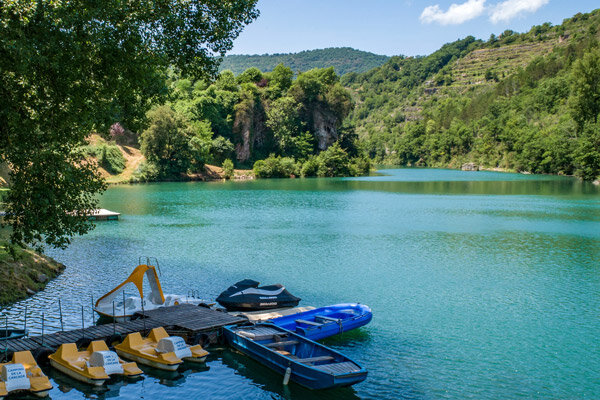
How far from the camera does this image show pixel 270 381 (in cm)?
1483

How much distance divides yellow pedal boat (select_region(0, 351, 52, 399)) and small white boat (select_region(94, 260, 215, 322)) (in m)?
4.47

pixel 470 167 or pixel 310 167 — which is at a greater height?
pixel 470 167

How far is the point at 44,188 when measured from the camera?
50.5 ft

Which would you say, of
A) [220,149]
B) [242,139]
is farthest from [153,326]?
[242,139]

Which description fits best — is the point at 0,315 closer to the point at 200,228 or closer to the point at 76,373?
the point at 76,373

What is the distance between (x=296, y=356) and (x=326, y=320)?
2.58 meters

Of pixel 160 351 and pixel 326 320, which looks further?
pixel 326 320

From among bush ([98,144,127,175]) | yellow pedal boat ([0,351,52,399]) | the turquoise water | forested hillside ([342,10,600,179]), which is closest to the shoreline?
the turquoise water

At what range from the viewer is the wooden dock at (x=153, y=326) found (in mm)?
15828

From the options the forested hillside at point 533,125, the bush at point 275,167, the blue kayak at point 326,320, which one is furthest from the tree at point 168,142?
the blue kayak at point 326,320

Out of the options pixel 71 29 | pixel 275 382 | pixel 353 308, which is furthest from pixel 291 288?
pixel 71 29

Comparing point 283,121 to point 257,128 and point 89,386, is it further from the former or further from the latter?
point 89,386

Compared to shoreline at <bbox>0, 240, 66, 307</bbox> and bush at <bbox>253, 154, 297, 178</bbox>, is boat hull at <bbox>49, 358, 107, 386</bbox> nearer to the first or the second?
shoreline at <bbox>0, 240, 66, 307</bbox>

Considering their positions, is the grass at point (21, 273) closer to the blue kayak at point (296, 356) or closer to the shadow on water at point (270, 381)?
the shadow on water at point (270, 381)
